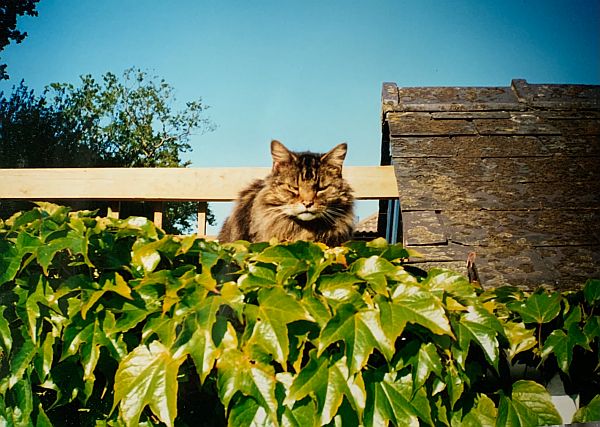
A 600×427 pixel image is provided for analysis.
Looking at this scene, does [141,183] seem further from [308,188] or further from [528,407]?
[528,407]

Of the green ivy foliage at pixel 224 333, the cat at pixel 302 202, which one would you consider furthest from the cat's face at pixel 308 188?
the green ivy foliage at pixel 224 333

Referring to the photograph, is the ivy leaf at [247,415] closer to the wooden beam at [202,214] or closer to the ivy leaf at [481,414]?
the ivy leaf at [481,414]

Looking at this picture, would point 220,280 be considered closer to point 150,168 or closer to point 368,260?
point 368,260

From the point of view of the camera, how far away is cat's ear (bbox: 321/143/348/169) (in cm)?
149

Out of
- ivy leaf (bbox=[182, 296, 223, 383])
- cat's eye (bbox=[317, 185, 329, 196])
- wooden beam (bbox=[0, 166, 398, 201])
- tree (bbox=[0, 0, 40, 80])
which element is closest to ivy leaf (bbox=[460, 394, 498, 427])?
ivy leaf (bbox=[182, 296, 223, 383])

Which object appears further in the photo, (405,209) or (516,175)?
(516,175)

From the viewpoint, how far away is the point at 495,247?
133 centimetres

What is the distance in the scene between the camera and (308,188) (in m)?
1.54

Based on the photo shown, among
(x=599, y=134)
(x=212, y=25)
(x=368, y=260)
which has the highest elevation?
(x=212, y=25)

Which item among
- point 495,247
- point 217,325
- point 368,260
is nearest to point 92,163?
point 217,325

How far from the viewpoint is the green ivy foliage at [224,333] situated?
84 centimetres

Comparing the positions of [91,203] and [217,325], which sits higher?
[91,203]

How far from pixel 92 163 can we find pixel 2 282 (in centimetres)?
37

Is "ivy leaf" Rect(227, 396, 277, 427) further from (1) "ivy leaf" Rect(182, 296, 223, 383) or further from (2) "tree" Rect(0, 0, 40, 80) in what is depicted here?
(2) "tree" Rect(0, 0, 40, 80)
